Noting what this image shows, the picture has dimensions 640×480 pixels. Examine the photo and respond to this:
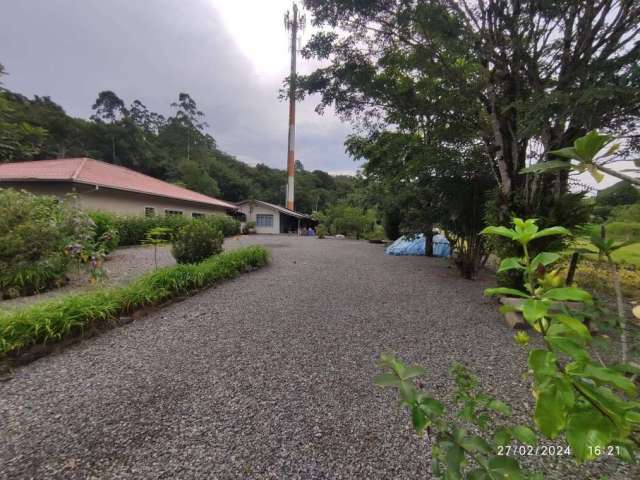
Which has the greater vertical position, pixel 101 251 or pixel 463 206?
pixel 463 206

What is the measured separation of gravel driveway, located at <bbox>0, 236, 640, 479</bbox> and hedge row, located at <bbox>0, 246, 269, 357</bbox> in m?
0.25

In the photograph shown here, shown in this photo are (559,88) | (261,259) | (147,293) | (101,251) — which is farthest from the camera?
(261,259)

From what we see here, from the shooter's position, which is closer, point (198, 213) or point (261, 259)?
point (261, 259)

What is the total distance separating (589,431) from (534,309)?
0.75ft

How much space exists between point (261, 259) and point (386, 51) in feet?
16.3

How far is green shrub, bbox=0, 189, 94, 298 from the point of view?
→ 382 centimetres

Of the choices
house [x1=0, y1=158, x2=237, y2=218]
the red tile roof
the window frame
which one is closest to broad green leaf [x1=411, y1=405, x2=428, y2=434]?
house [x1=0, y1=158, x2=237, y2=218]

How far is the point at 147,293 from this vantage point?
11.2ft

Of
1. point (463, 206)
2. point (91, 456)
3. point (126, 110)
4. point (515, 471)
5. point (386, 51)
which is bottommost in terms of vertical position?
point (91, 456)

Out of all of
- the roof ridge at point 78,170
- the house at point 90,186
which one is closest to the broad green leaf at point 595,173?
the house at point 90,186

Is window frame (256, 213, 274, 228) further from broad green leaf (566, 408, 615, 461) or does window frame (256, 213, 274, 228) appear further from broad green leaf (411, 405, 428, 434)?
broad green leaf (566, 408, 615, 461)

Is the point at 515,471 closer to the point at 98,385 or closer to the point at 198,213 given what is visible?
the point at 98,385

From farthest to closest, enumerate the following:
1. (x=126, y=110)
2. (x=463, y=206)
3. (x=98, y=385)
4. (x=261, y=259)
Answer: (x=126, y=110), (x=261, y=259), (x=463, y=206), (x=98, y=385)

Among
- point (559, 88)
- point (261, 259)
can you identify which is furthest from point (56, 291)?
point (559, 88)
